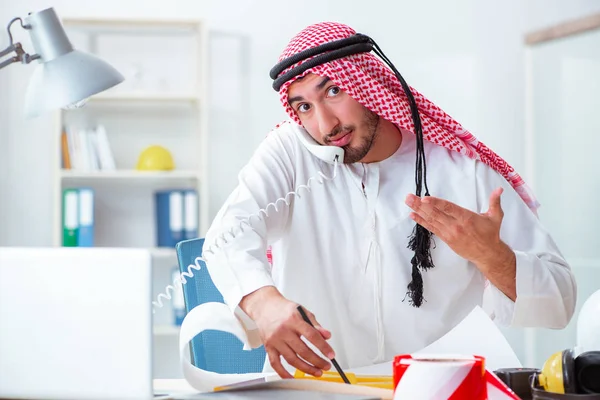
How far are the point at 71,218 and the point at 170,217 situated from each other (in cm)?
47

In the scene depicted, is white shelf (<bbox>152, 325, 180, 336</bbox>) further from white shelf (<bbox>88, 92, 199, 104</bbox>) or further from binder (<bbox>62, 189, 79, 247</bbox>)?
white shelf (<bbox>88, 92, 199, 104</bbox>)

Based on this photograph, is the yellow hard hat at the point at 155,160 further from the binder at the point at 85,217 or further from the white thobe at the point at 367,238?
the white thobe at the point at 367,238

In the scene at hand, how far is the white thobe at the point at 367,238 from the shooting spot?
5.86ft

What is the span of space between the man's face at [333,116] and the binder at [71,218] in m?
2.28

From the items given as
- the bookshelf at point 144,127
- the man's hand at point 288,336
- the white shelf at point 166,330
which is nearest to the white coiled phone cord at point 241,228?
the man's hand at point 288,336

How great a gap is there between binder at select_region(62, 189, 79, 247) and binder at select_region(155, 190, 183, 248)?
0.40 m

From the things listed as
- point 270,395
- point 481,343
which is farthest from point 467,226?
point 270,395

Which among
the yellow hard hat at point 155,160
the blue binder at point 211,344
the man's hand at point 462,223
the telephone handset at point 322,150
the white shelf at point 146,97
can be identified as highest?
the white shelf at point 146,97

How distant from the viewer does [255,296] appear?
142cm

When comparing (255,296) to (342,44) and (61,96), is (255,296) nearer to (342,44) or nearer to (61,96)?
(61,96)

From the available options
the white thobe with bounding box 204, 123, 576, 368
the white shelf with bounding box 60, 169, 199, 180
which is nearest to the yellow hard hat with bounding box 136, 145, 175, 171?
the white shelf with bounding box 60, 169, 199, 180

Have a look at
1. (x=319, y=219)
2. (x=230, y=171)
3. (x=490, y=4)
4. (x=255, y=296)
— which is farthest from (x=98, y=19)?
(x=255, y=296)

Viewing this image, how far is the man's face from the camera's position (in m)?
1.76

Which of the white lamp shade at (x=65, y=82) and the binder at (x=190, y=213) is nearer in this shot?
the white lamp shade at (x=65, y=82)
